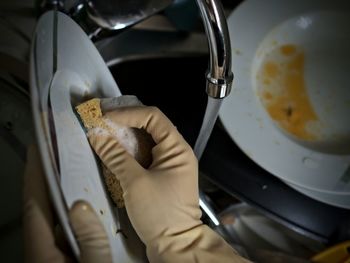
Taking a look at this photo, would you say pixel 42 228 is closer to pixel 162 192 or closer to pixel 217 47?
pixel 162 192

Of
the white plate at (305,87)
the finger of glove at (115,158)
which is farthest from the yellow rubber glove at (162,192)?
the white plate at (305,87)

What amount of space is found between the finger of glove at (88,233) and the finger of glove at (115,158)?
0.04 metres

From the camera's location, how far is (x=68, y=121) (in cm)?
32

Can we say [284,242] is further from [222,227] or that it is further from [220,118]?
[220,118]

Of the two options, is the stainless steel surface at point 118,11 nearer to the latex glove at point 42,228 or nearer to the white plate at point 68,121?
the white plate at point 68,121

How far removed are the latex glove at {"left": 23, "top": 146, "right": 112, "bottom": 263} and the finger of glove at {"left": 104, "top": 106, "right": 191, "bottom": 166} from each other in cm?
8

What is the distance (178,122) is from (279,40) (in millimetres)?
204

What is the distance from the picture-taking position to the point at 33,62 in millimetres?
285

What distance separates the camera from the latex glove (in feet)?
0.97

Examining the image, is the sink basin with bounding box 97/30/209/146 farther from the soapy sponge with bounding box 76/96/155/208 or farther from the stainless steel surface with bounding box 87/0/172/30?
the soapy sponge with bounding box 76/96/155/208

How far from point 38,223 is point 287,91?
1.40 ft

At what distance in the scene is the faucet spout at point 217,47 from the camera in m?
0.30

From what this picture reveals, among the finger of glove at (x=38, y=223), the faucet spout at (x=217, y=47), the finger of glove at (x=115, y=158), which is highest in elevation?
the faucet spout at (x=217, y=47)

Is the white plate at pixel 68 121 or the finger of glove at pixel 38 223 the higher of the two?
the white plate at pixel 68 121
